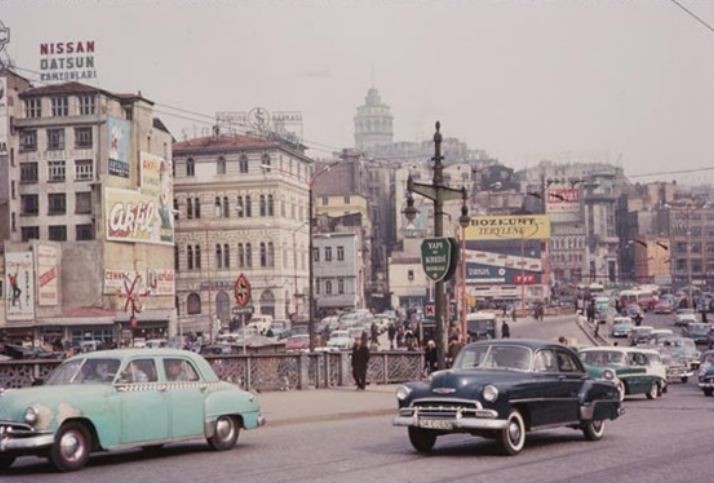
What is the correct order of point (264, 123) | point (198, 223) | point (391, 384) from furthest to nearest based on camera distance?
point (264, 123)
point (198, 223)
point (391, 384)

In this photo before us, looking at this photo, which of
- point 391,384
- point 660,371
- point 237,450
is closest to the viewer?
point 237,450

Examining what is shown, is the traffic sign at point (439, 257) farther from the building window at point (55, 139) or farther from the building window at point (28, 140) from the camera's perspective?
the building window at point (28, 140)

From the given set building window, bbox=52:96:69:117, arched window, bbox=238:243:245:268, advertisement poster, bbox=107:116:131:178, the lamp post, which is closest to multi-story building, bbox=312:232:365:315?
arched window, bbox=238:243:245:268

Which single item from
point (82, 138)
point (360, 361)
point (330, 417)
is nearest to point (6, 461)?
point (330, 417)

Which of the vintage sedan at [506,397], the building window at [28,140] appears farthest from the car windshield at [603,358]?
the building window at [28,140]

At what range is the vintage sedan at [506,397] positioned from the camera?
17.0 m

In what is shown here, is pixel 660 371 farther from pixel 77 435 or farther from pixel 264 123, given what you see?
pixel 264 123

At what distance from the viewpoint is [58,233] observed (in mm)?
96625

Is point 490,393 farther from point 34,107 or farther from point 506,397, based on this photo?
point 34,107

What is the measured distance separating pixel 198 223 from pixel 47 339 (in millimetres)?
28377

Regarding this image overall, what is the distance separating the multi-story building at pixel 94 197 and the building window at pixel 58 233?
0.08 metres

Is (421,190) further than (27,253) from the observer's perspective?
No

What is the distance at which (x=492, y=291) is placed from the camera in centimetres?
11781


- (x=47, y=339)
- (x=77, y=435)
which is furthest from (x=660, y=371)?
(x=47, y=339)
